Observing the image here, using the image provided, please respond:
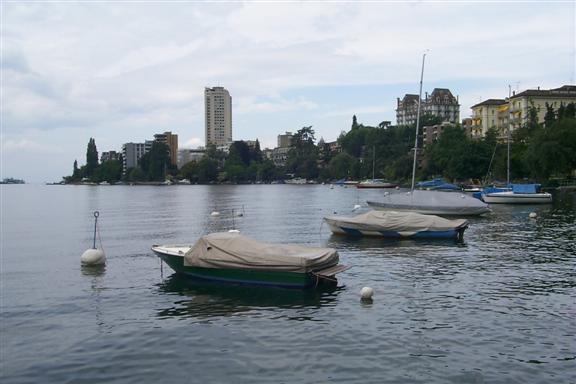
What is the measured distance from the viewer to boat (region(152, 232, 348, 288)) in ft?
82.7

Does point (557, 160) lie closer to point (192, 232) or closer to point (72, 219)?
point (192, 232)

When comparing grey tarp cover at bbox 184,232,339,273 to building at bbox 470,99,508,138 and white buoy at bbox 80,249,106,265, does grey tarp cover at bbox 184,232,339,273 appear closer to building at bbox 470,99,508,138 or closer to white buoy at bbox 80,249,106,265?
white buoy at bbox 80,249,106,265

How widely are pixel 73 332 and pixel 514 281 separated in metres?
20.3

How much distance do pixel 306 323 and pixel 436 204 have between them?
43.2 m

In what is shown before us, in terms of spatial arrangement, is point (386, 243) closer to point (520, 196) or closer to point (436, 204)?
point (436, 204)

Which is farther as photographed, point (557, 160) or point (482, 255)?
point (557, 160)

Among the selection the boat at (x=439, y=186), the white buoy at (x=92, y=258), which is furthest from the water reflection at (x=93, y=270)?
the boat at (x=439, y=186)

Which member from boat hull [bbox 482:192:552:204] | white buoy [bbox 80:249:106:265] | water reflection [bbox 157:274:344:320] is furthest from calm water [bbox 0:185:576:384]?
boat hull [bbox 482:192:552:204]

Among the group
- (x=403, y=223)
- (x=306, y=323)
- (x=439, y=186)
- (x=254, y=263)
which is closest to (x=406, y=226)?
(x=403, y=223)

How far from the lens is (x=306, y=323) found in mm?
20438

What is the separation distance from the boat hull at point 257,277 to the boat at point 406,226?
18.8 meters

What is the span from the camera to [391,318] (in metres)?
20.9

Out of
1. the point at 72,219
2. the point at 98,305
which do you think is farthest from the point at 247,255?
the point at 72,219

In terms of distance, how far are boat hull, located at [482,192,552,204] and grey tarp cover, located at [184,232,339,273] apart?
62.6 meters
